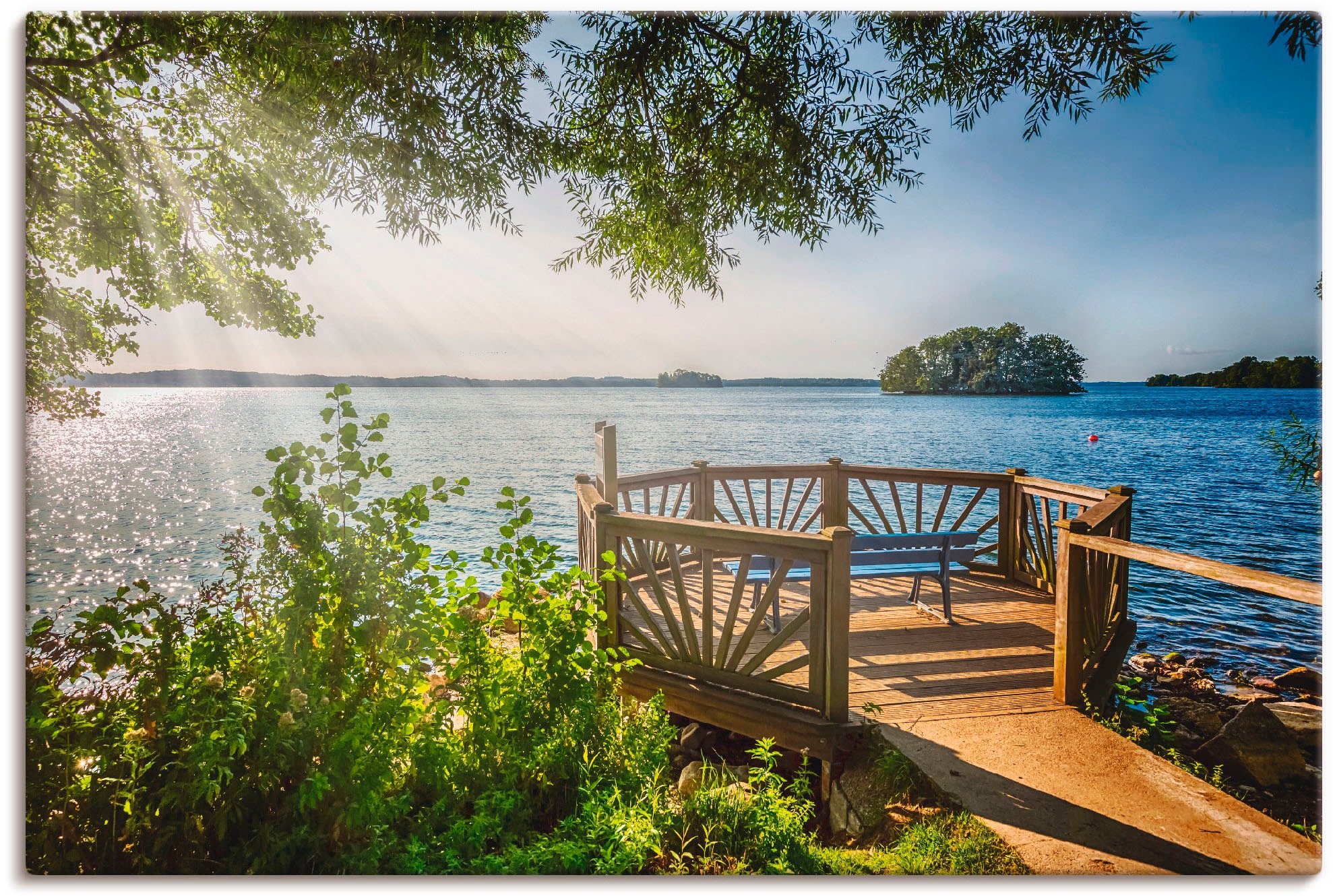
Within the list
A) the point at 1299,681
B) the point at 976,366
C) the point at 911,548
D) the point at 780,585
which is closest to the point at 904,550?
the point at 911,548

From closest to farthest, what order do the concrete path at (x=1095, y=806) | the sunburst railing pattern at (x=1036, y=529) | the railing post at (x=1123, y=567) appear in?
the concrete path at (x=1095, y=806), the railing post at (x=1123, y=567), the sunburst railing pattern at (x=1036, y=529)

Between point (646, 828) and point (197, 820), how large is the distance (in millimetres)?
1370

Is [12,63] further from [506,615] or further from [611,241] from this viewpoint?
[506,615]

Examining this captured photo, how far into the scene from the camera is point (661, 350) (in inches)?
187

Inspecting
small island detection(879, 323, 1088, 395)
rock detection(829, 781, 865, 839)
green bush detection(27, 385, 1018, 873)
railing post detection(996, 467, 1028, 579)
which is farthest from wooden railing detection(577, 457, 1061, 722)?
small island detection(879, 323, 1088, 395)

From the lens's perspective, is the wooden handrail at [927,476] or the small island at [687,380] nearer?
the wooden handrail at [927,476]

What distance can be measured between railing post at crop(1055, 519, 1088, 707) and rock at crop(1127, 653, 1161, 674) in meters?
3.60

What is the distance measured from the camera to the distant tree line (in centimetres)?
256

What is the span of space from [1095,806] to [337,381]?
129 inches

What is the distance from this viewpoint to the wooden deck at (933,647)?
319 cm

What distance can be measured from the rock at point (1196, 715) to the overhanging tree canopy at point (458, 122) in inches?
168

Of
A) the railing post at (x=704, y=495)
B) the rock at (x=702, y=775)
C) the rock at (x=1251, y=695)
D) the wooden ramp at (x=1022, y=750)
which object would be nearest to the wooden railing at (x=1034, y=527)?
the wooden ramp at (x=1022, y=750)

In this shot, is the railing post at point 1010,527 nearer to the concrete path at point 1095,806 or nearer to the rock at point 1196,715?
the rock at point 1196,715

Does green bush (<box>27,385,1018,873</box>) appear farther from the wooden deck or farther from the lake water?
the wooden deck
